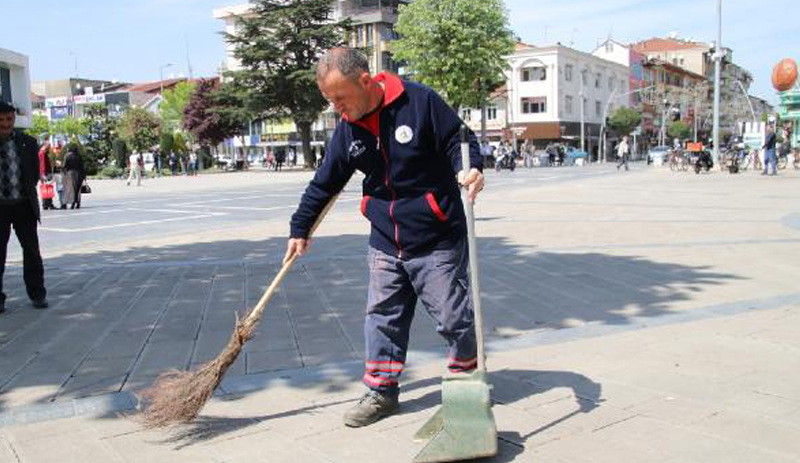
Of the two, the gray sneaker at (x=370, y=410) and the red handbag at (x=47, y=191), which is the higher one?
the red handbag at (x=47, y=191)

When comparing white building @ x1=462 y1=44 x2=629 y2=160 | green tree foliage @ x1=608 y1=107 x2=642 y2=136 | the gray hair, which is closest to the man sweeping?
the gray hair

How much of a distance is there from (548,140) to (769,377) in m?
62.6

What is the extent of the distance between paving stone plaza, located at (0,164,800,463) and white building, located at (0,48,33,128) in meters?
36.2

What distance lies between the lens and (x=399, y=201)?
10.6 feet

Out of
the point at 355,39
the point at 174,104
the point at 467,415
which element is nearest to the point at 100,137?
the point at 355,39

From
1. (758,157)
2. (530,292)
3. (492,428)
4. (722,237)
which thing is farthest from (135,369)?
(758,157)

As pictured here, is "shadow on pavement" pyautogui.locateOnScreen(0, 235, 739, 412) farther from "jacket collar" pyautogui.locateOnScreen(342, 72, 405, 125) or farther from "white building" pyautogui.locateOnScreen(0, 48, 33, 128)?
"white building" pyautogui.locateOnScreen(0, 48, 33, 128)

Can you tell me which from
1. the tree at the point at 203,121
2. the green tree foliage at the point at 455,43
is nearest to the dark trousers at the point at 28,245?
the green tree foliage at the point at 455,43

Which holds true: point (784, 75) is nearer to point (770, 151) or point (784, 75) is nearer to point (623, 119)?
point (770, 151)

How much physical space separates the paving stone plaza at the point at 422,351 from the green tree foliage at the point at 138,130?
43.9 m

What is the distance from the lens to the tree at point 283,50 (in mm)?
46125

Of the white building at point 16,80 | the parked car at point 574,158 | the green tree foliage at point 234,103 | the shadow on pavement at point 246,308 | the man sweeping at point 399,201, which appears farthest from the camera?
the parked car at point 574,158

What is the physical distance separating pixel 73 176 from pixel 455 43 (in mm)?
31341

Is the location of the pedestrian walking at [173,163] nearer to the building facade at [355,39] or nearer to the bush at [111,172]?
the bush at [111,172]
